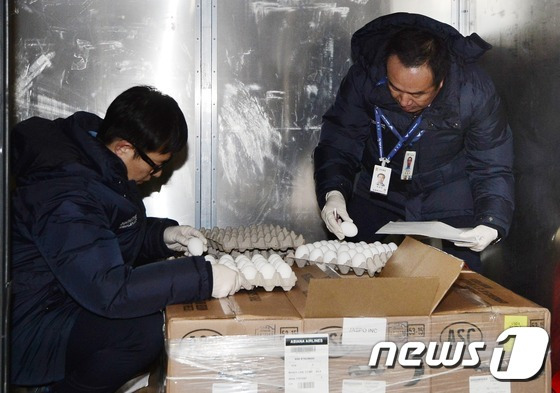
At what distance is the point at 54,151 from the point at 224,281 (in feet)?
1.84

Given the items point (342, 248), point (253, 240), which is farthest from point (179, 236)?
point (342, 248)

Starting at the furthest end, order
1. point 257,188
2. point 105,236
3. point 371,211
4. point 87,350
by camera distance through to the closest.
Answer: point 257,188
point 371,211
point 87,350
point 105,236

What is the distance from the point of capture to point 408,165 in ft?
8.67

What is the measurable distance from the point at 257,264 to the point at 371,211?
0.96 meters

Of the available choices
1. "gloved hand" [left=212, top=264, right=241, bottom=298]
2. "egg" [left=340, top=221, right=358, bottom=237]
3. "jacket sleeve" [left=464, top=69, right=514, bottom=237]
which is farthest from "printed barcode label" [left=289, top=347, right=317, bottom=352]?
"jacket sleeve" [left=464, top=69, right=514, bottom=237]

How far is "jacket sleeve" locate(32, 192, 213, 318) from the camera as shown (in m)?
1.67

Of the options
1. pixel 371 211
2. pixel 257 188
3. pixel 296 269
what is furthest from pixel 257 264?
pixel 257 188

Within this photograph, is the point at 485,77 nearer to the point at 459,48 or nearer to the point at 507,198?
the point at 459,48

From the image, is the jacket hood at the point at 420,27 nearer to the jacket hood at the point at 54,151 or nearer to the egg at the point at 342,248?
the egg at the point at 342,248

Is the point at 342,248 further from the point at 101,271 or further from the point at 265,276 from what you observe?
the point at 101,271

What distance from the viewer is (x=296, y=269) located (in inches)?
87.5

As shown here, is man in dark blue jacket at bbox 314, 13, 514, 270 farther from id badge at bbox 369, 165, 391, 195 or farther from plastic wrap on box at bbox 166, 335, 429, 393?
plastic wrap on box at bbox 166, 335, 429, 393

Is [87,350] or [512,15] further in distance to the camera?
[512,15]

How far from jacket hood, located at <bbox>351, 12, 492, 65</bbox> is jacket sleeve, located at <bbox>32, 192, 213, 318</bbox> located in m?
1.21
